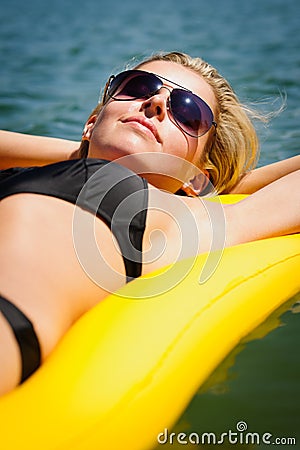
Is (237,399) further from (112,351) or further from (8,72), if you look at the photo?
(8,72)

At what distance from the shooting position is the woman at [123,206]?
5.16 ft

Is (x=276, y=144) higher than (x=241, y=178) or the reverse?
higher

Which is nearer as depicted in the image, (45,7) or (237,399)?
(237,399)

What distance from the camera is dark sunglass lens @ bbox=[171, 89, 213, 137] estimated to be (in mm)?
2295

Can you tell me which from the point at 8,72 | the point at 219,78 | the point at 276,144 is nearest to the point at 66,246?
the point at 219,78

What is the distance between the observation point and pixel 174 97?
2.30 meters

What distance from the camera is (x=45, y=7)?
52.3 ft

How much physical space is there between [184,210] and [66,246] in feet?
1.60

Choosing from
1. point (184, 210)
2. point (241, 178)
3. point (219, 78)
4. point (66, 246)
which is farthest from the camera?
point (241, 178)

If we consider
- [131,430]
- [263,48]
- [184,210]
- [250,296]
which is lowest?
[131,430]

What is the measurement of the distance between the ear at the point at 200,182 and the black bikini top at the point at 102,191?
62 cm

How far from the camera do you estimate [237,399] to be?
1.71 metres

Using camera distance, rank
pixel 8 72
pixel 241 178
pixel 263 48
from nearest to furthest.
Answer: pixel 241 178
pixel 8 72
pixel 263 48

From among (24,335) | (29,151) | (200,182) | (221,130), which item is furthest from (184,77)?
(24,335)
